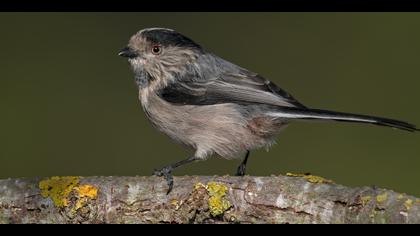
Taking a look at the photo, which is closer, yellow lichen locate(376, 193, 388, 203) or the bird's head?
yellow lichen locate(376, 193, 388, 203)

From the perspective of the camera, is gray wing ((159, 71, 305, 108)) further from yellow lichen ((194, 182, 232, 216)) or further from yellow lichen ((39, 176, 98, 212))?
yellow lichen ((39, 176, 98, 212))

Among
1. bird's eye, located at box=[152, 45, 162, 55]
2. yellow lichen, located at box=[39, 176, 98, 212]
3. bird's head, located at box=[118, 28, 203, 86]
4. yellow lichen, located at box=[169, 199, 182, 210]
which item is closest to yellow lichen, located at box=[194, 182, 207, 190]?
yellow lichen, located at box=[169, 199, 182, 210]

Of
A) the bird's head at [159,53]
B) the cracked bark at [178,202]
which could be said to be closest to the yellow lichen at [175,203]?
the cracked bark at [178,202]

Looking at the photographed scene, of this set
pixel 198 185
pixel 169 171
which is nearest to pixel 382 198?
pixel 198 185

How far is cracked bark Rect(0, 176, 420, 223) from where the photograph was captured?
3027 mm

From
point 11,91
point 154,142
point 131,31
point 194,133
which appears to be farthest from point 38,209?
point 131,31

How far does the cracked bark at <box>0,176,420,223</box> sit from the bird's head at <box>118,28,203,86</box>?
1.40 m

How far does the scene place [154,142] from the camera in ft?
18.1

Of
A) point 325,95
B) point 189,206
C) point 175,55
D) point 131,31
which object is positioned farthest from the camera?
point 131,31

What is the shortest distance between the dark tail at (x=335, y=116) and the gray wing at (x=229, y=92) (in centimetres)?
7

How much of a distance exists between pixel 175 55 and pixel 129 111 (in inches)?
46.1

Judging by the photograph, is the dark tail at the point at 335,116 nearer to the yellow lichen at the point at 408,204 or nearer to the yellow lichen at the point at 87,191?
the yellow lichen at the point at 408,204

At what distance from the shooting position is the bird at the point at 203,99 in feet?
14.2

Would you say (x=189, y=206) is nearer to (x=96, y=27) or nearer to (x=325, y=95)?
(x=325, y=95)
